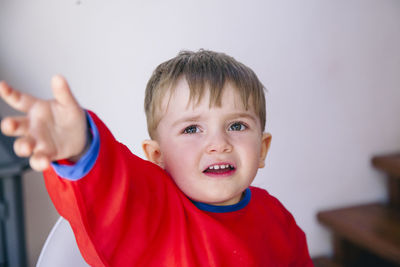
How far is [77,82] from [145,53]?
237 mm

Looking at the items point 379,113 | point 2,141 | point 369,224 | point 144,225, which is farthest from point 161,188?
point 379,113

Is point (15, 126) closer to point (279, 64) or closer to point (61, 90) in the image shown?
point (61, 90)

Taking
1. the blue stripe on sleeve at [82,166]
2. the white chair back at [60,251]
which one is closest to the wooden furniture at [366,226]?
the white chair back at [60,251]

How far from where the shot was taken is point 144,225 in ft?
1.72

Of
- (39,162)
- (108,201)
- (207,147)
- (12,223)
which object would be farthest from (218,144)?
(12,223)

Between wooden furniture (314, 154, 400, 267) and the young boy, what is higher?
the young boy

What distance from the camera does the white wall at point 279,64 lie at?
1.13 m

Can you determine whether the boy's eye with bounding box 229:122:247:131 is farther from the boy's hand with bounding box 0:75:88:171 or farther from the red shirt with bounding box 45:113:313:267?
the boy's hand with bounding box 0:75:88:171

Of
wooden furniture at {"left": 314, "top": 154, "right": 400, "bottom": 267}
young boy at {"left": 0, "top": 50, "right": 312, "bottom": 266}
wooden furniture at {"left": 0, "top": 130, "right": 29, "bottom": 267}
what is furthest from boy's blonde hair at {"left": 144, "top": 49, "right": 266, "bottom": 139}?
wooden furniture at {"left": 314, "top": 154, "right": 400, "bottom": 267}

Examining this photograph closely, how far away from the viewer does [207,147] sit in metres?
0.65

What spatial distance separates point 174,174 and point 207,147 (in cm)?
8

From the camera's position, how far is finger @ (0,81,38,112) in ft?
1.22

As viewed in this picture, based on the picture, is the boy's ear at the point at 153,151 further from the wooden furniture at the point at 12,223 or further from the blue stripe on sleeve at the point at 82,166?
the wooden furniture at the point at 12,223

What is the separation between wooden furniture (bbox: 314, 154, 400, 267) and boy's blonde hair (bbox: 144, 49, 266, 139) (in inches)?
37.7
